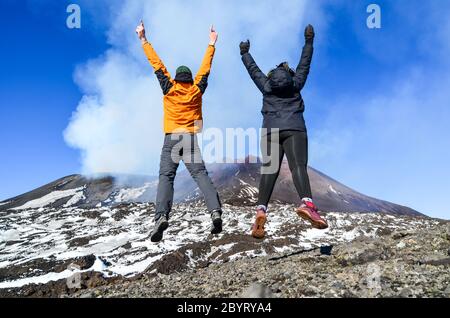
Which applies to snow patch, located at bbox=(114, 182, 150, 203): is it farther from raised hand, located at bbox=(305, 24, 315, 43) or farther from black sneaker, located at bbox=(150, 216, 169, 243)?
raised hand, located at bbox=(305, 24, 315, 43)

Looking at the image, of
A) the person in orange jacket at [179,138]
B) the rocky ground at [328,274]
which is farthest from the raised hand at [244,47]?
the rocky ground at [328,274]

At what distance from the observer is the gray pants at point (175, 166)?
760 cm

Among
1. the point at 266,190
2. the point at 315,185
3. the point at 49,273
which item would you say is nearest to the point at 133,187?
the point at 315,185

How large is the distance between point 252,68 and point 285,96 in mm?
1092

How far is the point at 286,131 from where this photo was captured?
23.2ft

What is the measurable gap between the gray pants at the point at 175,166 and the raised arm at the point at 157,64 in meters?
1.09

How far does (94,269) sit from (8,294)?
254 inches

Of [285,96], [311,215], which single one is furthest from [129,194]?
[311,215]

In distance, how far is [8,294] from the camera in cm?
2566

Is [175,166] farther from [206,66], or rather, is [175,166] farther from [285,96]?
[285,96]

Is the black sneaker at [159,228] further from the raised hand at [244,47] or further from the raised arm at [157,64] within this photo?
the raised hand at [244,47]

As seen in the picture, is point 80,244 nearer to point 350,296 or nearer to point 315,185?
point 350,296

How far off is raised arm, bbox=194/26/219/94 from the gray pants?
1.16 metres

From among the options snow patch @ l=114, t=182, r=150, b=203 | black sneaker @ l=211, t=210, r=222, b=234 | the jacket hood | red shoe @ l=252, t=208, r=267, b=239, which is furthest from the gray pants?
snow patch @ l=114, t=182, r=150, b=203
